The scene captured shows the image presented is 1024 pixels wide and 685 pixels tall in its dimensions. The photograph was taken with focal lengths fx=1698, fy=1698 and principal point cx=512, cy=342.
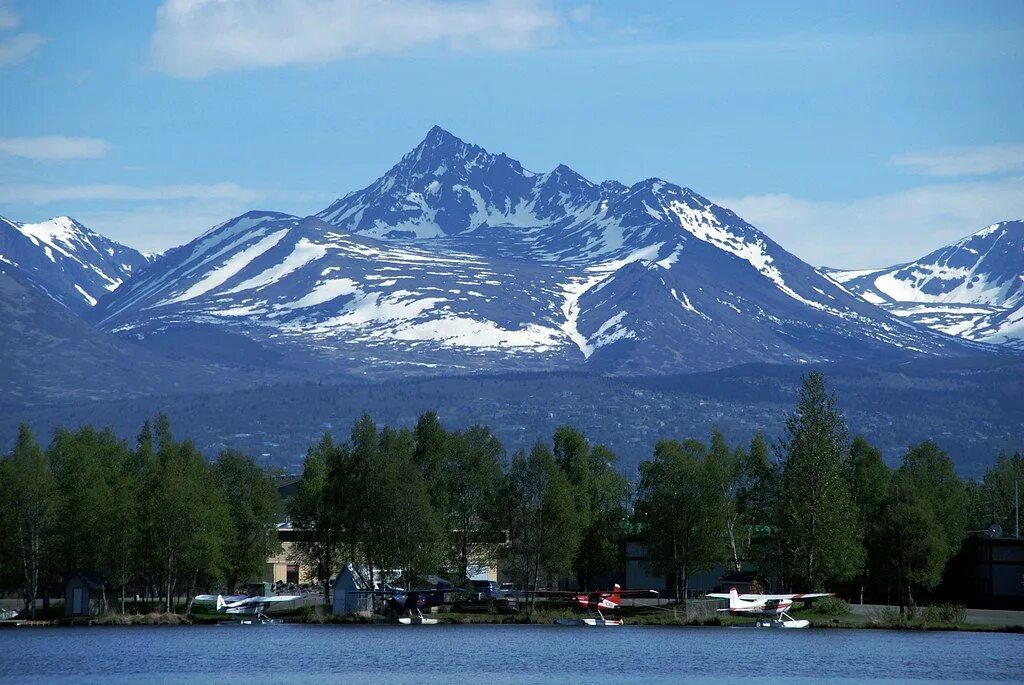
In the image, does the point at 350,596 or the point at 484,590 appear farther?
the point at 484,590

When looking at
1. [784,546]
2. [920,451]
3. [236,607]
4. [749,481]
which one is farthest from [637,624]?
[920,451]

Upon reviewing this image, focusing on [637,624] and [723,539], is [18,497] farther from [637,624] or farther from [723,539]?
[723,539]

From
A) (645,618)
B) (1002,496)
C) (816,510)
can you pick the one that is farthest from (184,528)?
(1002,496)

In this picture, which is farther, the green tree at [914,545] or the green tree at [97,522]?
the green tree at [914,545]

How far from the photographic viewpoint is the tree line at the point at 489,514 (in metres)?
101

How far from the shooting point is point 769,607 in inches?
3932

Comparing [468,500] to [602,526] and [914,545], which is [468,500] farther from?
[914,545]

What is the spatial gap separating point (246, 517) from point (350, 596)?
33.9 feet

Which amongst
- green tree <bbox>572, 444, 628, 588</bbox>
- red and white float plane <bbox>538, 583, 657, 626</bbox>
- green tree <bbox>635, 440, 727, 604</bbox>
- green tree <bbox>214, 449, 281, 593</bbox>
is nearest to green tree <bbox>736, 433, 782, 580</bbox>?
green tree <bbox>635, 440, 727, 604</bbox>

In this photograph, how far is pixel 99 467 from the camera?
111 metres

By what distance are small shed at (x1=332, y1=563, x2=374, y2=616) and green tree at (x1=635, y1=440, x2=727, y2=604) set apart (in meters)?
18.2

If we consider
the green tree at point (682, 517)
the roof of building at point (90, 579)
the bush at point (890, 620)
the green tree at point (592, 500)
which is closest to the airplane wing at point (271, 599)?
the roof of building at point (90, 579)

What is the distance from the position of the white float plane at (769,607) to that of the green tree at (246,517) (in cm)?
3054

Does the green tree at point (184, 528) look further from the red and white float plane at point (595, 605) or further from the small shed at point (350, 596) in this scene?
the red and white float plane at point (595, 605)
